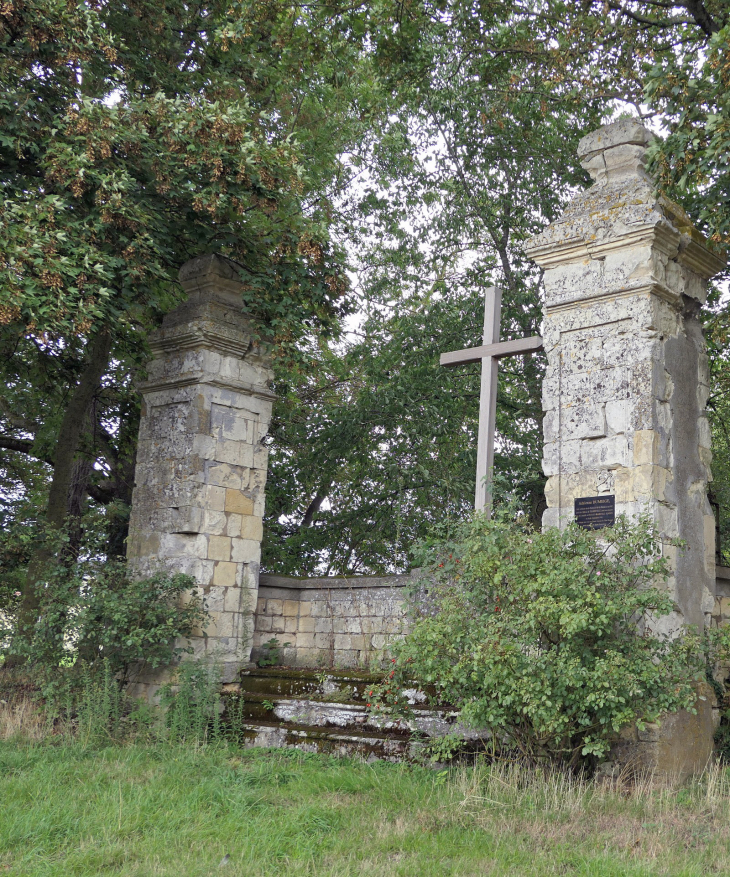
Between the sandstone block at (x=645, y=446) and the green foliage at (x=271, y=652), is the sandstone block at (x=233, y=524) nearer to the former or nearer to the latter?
the green foliage at (x=271, y=652)

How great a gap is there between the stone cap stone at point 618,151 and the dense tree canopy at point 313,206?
0.25 m

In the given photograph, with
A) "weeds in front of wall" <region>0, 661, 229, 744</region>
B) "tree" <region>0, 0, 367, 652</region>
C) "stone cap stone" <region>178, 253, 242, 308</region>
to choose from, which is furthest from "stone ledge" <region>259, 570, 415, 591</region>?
"stone cap stone" <region>178, 253, 242, 308</region>

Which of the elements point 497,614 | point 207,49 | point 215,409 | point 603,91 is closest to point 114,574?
point 215,409

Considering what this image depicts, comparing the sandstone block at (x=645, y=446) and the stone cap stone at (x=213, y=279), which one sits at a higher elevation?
the stone cap stone at (x=213, y=279)

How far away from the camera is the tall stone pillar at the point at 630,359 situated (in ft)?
19.6

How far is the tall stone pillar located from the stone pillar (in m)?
3.24

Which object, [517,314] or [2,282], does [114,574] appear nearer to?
[2,282]

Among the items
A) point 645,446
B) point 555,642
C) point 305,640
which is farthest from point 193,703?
point 645,446

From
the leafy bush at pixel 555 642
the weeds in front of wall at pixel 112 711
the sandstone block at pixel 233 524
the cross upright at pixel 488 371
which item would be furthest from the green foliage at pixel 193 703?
the cross upright at pixel 488 371

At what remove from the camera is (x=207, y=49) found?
10242mm

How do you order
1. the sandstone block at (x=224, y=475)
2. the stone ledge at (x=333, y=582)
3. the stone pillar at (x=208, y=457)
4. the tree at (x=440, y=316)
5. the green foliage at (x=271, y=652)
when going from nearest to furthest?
the stone ledge at (x=333, y=582) < the stone pillar at (x=208, y=457) < the sandstone block at (x=224, y=475) < the green foliage at (x=271, y=652) < the tree at (x=440, y=316)

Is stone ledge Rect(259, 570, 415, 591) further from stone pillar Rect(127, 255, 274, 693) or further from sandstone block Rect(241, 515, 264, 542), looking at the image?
sandstone block Rect(241, 515, 264, 542)

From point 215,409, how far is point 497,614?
12.8 ft

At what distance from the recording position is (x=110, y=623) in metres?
7.54
